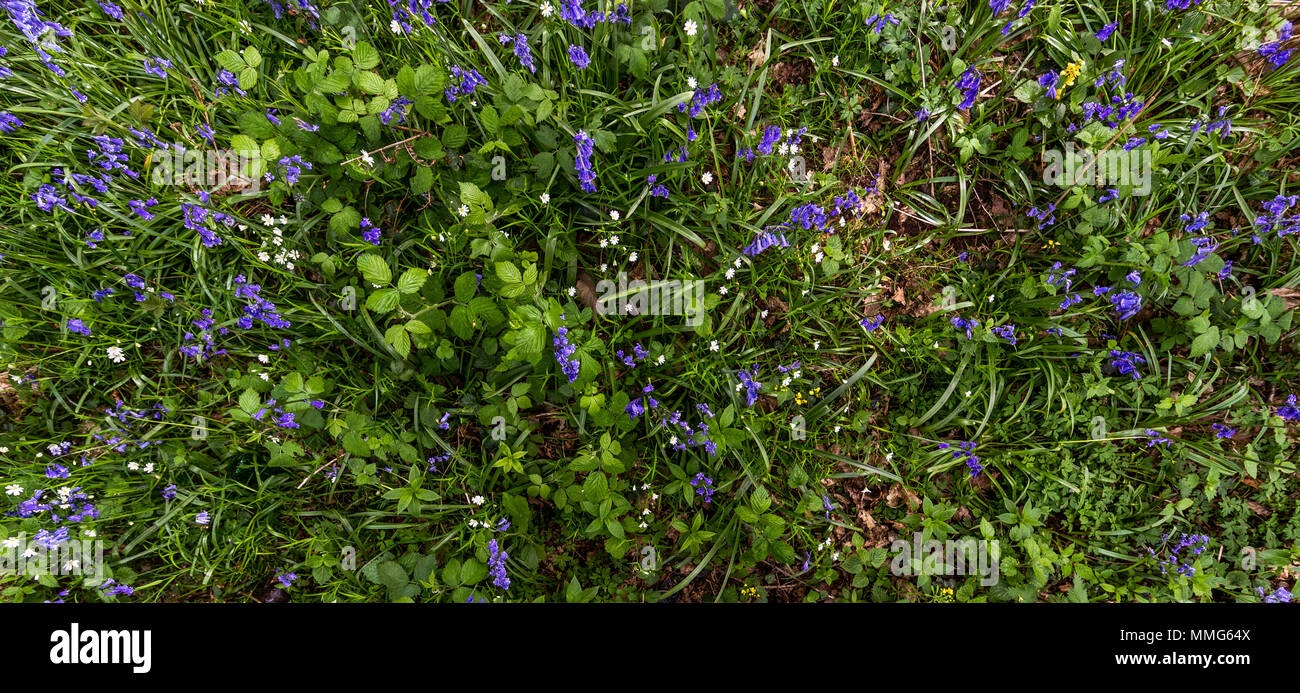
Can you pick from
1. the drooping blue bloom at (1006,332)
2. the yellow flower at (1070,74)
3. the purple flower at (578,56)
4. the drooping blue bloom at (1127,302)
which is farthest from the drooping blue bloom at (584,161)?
the drooping blue bloom at (1127,302)

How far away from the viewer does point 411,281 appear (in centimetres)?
263

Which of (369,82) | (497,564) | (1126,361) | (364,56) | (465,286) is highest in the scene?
(364,56)

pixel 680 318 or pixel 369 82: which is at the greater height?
pixel 369 82

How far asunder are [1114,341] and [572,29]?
11.3ft

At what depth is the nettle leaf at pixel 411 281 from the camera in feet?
8.57

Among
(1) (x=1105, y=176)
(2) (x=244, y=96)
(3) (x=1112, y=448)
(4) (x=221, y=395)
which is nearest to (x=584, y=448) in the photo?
(4) (x=221, y=395)

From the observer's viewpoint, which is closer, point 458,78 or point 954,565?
point 458,78

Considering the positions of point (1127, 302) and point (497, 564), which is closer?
point (497, 564)

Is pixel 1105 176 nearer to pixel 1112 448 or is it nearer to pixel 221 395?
pixel 1112 448

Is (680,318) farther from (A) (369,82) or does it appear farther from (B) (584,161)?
(A) (369,82)

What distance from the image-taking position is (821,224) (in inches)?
123

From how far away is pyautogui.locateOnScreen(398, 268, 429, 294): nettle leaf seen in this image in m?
2.61

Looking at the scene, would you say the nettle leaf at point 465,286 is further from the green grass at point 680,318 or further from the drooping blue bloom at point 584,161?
the drooping blue bloom at point 584,161

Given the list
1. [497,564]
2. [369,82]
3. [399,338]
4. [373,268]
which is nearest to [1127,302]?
[497,564]
